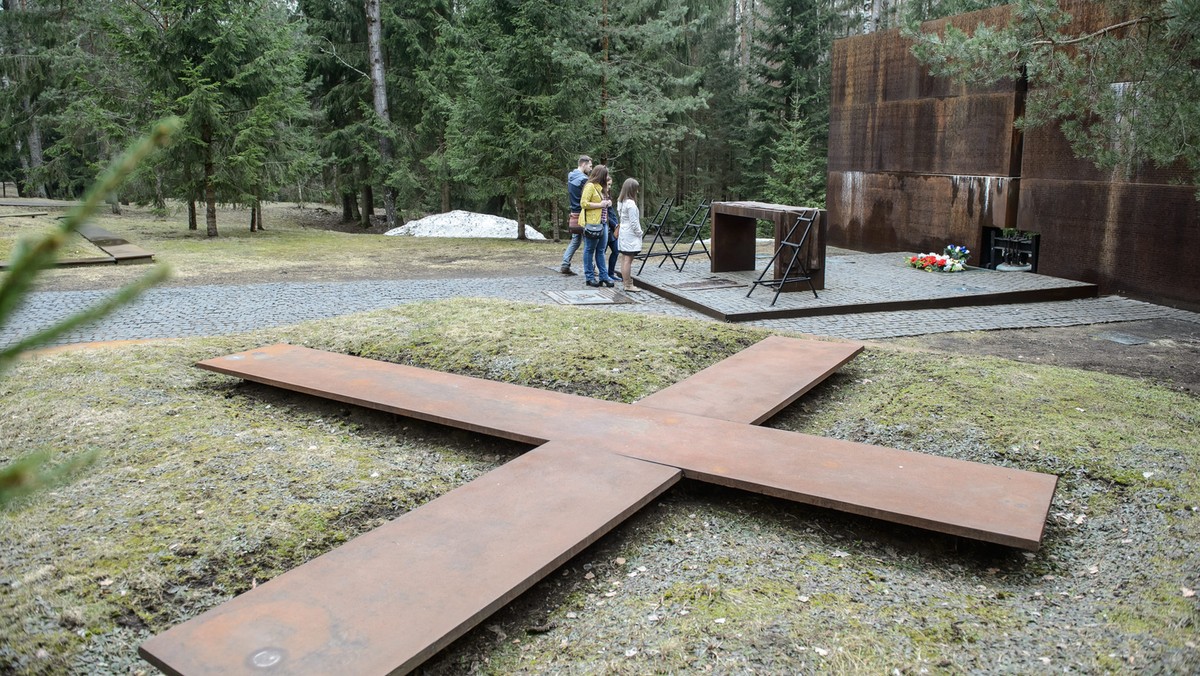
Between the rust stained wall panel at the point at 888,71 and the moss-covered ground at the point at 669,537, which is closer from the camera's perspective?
the moss-covered ground at the point at 669,537

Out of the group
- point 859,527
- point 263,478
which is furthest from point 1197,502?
point 263,478

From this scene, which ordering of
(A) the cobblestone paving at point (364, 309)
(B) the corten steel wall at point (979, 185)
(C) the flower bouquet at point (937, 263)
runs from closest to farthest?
(A) the cobblestone paving at point (364, 309) < (B) the corten steel wall at point (979, 185) < (C) the flower bouquet at point (937, 263)

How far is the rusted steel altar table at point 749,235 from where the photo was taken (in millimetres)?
9742

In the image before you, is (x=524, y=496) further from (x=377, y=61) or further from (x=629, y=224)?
(x=377, y=61)

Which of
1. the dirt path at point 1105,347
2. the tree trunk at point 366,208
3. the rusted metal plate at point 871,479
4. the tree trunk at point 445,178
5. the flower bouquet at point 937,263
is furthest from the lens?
the tree trunk at point 366,208

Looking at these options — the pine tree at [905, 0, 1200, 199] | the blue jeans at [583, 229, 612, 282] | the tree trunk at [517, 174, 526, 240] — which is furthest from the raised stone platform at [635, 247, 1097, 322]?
the tree trunk at [517, 174, 526, 240]

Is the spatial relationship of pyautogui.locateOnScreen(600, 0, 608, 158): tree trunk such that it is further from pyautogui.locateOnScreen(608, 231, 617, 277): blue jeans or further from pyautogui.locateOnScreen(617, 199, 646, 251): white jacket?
pyautogui.locateOnScreen(617, 199, 646, 251): white jacket

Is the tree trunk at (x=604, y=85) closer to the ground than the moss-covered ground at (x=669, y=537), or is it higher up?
higher up

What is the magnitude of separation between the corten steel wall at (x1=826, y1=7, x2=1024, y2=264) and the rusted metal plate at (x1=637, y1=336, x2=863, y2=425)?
7262mm

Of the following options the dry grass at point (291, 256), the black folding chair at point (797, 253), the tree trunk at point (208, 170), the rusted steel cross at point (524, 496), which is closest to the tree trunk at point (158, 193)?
the dry grass at point (291, 256)

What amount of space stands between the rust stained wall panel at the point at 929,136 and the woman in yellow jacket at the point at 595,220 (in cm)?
551

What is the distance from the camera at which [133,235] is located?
1727cm

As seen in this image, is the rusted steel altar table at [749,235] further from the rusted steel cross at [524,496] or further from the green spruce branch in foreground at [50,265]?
the green spruce branch in foreground at [50,265]

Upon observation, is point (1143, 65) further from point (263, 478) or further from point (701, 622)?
point (263, 478)
